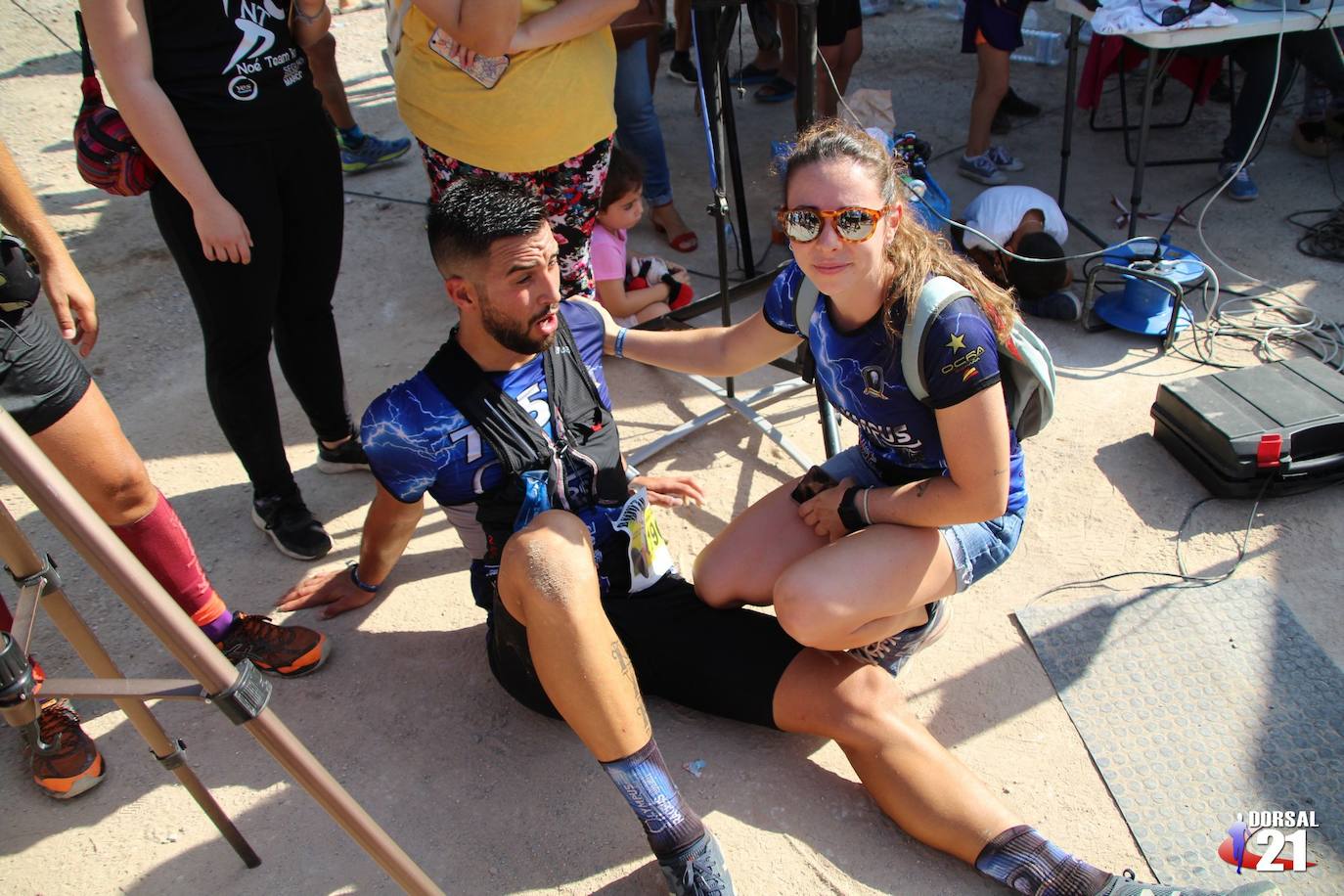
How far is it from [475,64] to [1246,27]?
3098 mm

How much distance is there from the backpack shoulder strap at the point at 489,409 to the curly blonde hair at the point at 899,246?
751 millimetres

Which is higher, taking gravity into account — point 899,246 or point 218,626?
point 899,246

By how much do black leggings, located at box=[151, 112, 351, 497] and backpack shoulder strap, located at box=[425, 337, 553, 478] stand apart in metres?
0.69

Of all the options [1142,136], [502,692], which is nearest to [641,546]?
[502,692]

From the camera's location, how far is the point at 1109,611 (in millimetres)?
2570

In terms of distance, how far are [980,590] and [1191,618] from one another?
0.52 metres

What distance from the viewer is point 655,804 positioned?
6.20ft

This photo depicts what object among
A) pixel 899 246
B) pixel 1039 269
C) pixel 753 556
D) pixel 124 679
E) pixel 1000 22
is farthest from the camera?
pixel 1000 22

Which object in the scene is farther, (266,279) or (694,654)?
(266,279)

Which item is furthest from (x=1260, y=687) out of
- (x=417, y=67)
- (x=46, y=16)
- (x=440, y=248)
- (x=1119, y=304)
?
(x=46, y=16)

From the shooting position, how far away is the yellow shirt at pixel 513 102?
2.80 meters

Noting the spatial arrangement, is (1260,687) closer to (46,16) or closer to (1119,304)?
(1119,304)

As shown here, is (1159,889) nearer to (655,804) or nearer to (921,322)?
(655,804)

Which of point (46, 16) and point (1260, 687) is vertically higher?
point (46, 16)
